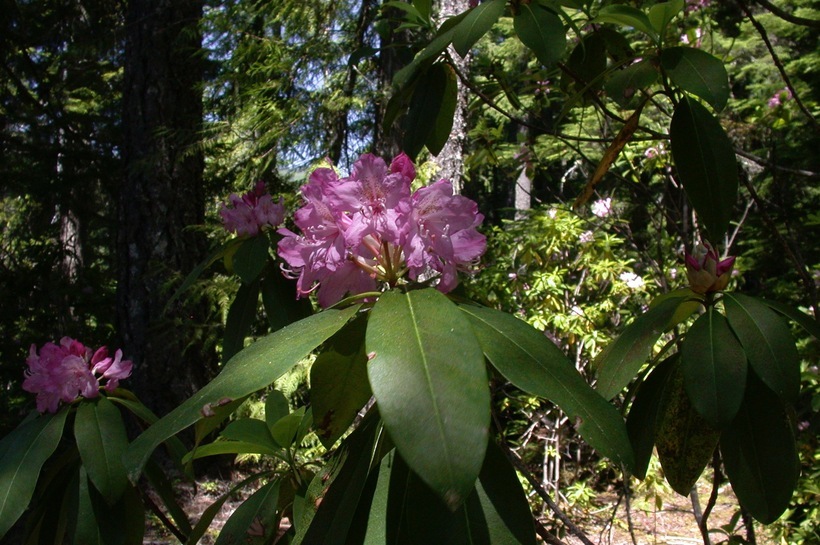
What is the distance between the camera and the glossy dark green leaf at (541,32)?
94cm

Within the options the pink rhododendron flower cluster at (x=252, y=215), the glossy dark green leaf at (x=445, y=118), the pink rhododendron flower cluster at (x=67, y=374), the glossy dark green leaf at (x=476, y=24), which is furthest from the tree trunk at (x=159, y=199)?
the glossy dark green leaf at (x=476, y=24)

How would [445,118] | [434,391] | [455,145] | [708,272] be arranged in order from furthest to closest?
[455,145], [445,118], [708,272], [434,391]

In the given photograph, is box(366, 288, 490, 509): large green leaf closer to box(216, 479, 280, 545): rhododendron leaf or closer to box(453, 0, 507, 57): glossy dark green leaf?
box(453, 0, 507, 57): glossy dark green leaf

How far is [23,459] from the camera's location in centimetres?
106

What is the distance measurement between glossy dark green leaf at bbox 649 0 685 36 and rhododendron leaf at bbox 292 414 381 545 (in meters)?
0.69

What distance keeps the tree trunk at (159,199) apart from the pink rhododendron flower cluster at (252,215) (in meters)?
2.99

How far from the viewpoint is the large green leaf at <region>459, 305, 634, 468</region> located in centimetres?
57

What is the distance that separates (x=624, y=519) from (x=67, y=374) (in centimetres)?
382

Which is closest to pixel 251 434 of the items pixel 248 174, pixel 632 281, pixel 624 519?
pixel 632 281

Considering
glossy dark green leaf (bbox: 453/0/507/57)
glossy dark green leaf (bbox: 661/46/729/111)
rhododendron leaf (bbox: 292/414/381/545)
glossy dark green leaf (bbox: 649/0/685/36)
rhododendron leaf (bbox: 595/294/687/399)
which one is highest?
glossy dark green leaf (bbox: 453/0/507/57)

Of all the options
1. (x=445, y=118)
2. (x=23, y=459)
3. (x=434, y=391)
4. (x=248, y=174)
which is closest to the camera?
(x=434, y=391)

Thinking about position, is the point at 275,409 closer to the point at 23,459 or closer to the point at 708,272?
the point at 23,459

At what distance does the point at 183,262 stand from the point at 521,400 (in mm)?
2429

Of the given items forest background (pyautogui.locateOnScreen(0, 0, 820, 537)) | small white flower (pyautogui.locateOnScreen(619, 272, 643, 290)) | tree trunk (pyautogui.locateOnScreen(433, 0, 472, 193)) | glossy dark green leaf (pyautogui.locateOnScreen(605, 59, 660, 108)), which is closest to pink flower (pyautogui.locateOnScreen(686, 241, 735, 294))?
glossy dark green leaf (pyautogui.locateOnScreen(605, 59, 660, 108))
